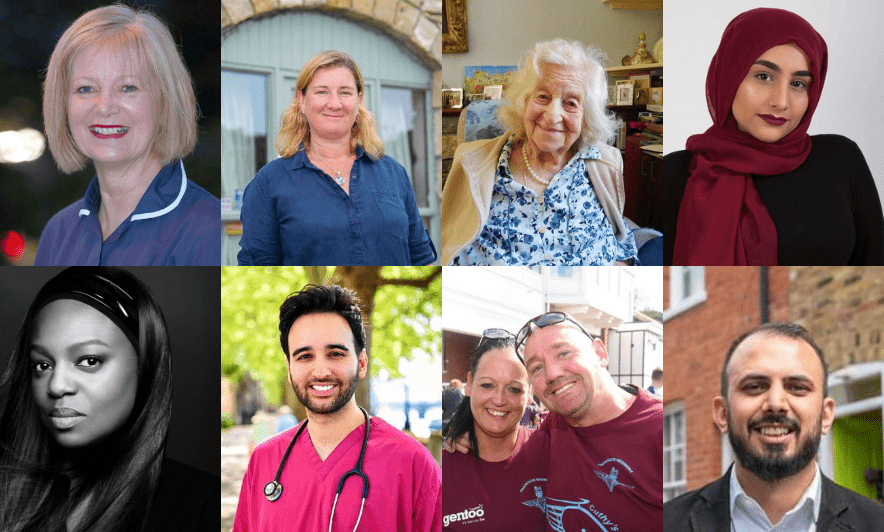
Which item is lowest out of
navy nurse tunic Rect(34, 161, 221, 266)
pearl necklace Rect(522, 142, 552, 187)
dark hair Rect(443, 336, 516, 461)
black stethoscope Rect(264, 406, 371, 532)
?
black stethoscope Rect(264, 406, 371, 532)

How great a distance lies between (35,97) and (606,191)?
2.16 m

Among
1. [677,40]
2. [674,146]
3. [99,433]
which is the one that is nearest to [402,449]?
[99,433]

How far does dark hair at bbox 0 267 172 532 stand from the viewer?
3068 mm

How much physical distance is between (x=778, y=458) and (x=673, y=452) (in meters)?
0.37

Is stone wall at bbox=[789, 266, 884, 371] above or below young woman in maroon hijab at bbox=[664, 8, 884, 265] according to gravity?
below

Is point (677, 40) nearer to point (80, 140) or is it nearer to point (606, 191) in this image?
point (606, 191)

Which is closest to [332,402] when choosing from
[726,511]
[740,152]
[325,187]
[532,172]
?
[325,187]

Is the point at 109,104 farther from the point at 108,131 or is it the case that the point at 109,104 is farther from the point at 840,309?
the point at 840,309

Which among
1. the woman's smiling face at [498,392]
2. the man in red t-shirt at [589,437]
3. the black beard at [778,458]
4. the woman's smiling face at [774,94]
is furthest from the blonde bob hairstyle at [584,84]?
the black beard at [778,458]

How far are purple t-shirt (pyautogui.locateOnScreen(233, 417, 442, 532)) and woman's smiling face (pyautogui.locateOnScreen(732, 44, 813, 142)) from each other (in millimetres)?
1742

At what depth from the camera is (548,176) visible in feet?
10.0

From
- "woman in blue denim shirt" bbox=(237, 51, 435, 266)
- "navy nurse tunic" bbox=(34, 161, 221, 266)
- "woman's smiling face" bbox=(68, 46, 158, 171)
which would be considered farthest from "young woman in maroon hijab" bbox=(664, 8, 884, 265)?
"woman's smiling face" bbox=(68, 46, 158, 171)

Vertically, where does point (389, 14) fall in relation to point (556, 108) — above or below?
above

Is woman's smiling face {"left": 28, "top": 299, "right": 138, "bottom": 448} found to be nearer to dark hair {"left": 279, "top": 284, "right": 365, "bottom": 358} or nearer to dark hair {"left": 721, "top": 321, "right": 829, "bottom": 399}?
dark hair {"left": 279, "top": 284, "right": 365, "bottom": 358}
